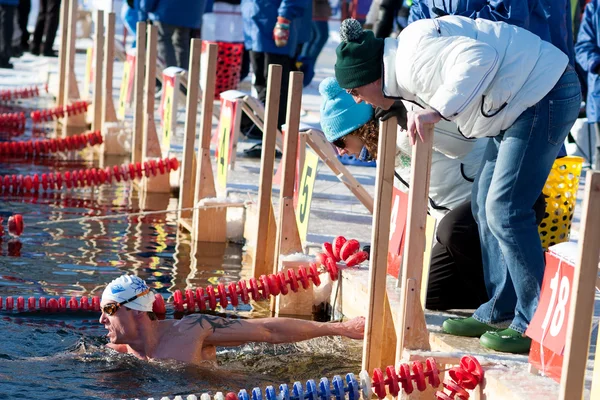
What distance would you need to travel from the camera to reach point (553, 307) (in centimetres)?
479

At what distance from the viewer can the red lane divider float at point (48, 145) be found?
1197 cm

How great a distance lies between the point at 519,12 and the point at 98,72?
22.4 ft

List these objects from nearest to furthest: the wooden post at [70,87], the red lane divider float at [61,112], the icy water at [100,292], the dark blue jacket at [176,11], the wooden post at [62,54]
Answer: the icy water at [100,292]
the dark blue jacket at [176,11]
the wooden post at [70,87]
the red lane divider float at [61,112]
the wooden post at [62,54]

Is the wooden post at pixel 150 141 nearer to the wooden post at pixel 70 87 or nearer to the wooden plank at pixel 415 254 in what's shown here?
the wooden post at pixel 70 87

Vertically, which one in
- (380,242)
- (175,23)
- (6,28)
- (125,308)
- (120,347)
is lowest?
(120,347)

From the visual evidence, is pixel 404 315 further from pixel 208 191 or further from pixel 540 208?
pixel 208 191

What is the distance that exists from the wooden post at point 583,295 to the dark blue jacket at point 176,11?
938 centimetres

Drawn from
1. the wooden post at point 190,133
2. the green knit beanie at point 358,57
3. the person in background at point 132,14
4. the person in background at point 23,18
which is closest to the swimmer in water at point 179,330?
the green knit beanie at point 358,57

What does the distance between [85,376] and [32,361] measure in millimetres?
350

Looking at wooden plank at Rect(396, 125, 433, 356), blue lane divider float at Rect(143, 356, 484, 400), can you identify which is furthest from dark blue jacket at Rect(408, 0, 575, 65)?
blue lane divider float at Rect(143, 356, 484, 400)

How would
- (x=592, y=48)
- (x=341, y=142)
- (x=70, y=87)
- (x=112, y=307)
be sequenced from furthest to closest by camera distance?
1. (x=70, y=87)
2. (x=592, y=48)
3. (x=341, y=142)
4. (x=112, y=307)

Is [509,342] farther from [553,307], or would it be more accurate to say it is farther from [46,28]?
[46,28]

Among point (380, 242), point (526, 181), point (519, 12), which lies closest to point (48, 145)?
point (519, 12)

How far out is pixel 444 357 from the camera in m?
5.18
